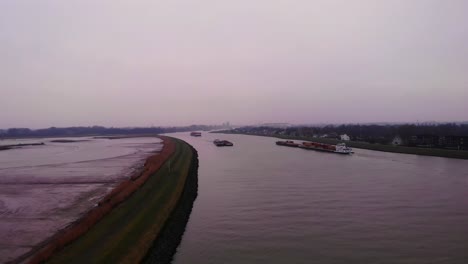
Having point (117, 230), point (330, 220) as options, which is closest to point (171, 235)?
point (117, 230)

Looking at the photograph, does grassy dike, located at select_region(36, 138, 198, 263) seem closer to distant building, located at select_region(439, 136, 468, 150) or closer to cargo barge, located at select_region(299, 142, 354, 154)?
cargo barge, located at select_region(299, 142, 354, 154)

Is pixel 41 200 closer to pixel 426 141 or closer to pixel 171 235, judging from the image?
pixel 171 235

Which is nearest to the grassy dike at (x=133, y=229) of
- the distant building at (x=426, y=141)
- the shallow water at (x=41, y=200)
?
the shallow water at (x=41, y=200)

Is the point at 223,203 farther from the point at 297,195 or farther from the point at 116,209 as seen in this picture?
the point at 116,209

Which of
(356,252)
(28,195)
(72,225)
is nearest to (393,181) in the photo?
(356,252)

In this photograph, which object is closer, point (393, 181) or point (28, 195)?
point (28, 195)

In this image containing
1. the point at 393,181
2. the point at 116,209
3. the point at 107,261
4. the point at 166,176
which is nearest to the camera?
the point at 107,261
